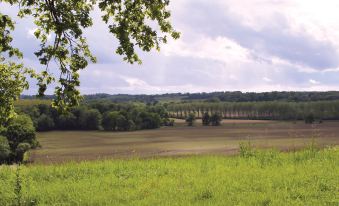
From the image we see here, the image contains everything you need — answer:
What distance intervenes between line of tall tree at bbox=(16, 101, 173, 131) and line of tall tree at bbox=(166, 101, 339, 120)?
37.0 m

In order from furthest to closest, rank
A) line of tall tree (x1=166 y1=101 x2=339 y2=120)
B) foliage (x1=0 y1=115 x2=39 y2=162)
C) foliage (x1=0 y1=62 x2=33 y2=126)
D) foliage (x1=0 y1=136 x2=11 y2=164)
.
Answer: line of tall tree (x1=166 y1=101 x2=339 y2=120) < foliage (x1=0 y1=115 x2=39 y2=162) < foliage (x1=0 y1=136 x2=11 y2=164) < foliage (x1=0 y1=62 x2=33 y2=126)

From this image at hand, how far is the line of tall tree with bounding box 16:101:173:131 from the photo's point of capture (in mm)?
129875

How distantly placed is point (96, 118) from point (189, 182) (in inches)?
5002

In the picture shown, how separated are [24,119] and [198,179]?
73.3 metres

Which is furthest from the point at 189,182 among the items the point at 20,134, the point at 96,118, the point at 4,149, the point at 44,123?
the point at 96,118

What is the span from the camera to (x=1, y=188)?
1292cm

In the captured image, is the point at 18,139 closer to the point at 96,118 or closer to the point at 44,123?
the point at 44,123


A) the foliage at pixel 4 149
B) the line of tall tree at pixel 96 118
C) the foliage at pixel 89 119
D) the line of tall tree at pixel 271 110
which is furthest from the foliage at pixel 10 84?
the line of tall tree at pixel 271 110

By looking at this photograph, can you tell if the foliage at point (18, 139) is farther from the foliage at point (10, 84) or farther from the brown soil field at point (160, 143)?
the foliage at point (10, 84)

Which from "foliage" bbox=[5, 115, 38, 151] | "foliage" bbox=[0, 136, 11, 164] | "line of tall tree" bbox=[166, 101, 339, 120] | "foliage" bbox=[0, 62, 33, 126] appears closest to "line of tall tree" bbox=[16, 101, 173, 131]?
"line of tall tree" bbox=[166, 101, 339, 120]

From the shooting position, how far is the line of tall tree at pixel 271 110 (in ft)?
511

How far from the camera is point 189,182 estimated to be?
40.0 feet

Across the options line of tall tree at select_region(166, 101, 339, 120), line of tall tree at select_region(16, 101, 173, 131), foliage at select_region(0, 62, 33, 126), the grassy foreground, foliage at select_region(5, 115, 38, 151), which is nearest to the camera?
the grassy foreground

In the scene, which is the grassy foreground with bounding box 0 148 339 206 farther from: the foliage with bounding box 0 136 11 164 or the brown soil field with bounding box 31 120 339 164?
the foliage with bounding box 0 136 11 164
